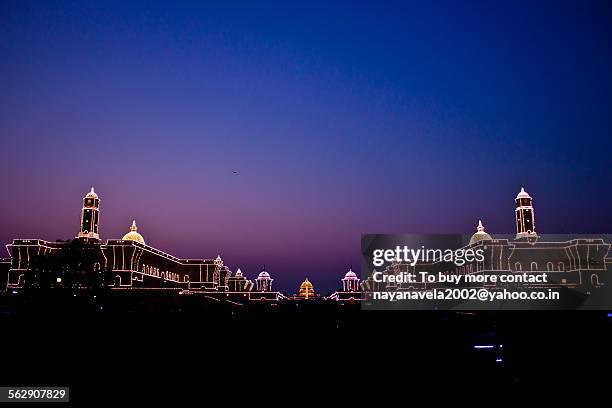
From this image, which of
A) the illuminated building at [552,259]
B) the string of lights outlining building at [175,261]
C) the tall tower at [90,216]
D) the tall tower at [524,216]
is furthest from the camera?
the tall tower at [524,216]

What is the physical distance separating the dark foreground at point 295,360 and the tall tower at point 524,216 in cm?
6223

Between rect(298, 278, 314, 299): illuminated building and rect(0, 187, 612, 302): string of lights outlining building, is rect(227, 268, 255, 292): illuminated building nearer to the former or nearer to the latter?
rect(298, 278, 314, 299): illuminated building

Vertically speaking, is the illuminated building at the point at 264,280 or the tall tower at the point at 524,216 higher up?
the tall tower at the point at 524,216

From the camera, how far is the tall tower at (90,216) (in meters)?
69.1

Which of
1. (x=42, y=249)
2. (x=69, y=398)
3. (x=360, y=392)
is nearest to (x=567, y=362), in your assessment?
(x=360, y=392)

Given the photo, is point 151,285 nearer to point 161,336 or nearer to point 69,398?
point 161,336

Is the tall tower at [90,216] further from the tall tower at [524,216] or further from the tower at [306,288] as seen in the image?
the tower at [306,288]

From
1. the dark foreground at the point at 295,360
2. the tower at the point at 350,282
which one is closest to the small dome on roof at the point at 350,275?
the tower at the point at 350,282

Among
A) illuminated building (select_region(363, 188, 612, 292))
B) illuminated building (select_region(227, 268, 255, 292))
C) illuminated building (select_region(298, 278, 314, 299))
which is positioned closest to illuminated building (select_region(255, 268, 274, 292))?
illuminated building (select_region(227, 268, 255, 292))

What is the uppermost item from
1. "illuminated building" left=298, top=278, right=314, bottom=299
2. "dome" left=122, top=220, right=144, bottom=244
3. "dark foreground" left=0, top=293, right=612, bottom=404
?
"dome" left=122, top=220, right=144, bottom=244

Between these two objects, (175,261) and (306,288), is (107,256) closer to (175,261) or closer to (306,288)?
(175,261)

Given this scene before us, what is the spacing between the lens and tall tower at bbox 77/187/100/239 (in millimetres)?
69062

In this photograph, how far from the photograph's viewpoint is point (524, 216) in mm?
80250

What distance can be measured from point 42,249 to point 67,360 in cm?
5625
